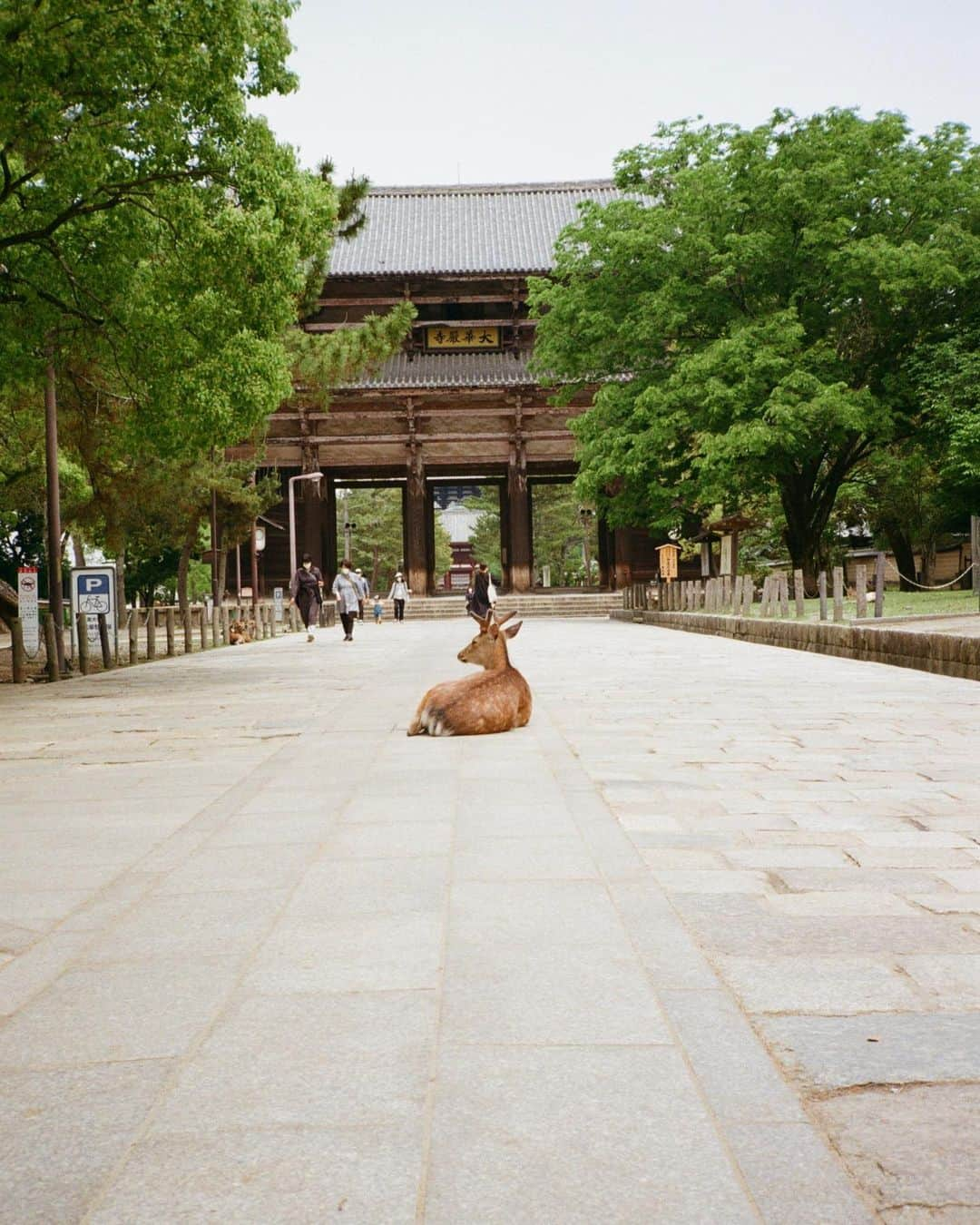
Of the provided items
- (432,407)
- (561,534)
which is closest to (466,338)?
(432,407)

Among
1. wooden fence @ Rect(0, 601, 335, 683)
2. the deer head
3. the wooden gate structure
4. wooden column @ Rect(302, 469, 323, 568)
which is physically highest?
the wooden gate structure

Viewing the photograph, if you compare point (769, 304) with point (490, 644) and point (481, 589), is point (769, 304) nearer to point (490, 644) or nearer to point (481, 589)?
point (481, 589)

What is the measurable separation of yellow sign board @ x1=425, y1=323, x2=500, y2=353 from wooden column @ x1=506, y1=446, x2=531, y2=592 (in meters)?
3.85

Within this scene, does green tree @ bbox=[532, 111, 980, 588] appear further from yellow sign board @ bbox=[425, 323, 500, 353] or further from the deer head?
the deer head

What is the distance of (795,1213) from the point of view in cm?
174

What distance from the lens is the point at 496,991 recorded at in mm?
2680

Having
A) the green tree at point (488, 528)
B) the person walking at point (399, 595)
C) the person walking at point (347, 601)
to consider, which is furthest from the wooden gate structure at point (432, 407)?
the green tree at point (488, 528)

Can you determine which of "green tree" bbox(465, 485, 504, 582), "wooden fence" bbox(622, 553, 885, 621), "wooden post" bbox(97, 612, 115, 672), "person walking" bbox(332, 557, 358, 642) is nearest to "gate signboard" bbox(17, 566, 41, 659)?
"wooden post" bbox(97, 612, 115, 672)

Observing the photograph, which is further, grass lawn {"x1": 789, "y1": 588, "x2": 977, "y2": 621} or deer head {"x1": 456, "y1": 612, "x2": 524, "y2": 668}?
grass lawn {"x1": 789, "y1": 588, "x2": 977, "y2": 621}

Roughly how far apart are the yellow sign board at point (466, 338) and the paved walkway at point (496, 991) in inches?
1307

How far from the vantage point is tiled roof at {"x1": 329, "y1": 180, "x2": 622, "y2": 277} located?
37.6 m

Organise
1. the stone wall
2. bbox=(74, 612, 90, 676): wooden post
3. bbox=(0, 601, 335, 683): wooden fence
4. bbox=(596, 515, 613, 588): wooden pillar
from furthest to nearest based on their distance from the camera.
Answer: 1. bbox=(596, 515, 613, 588): wooden pillar
2. bbox=(74, 612, 90, 676): wooden post
3. bbox=(0, 601, 335, 683): wooden fence
4. the stone wall

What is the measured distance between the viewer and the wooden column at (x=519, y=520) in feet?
120

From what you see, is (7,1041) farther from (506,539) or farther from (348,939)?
(506,539)
